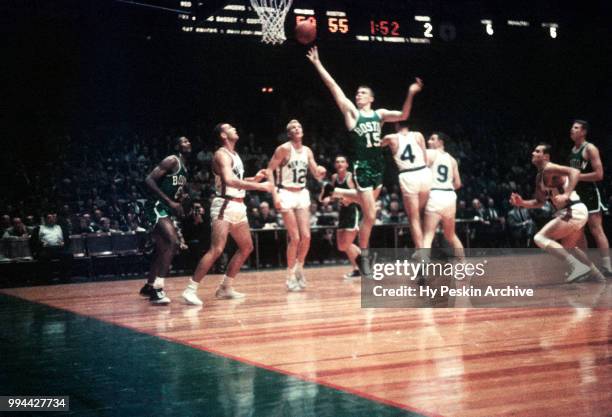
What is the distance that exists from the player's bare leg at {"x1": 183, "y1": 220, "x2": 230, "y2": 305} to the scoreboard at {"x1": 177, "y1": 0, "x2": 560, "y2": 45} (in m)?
9.03

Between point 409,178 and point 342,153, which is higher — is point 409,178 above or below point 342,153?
below

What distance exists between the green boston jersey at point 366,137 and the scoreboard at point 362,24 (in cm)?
832

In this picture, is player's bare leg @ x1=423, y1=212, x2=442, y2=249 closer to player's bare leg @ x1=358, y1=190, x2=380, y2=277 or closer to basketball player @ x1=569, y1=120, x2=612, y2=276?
player's bare leg @ x1=358, y1=190, x2=380, y2=277

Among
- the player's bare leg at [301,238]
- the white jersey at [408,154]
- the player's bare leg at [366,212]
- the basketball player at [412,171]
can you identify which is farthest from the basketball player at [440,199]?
the player's bare leg at [301,238]

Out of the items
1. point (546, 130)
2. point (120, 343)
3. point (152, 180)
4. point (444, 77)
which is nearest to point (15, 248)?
point (152, 180)

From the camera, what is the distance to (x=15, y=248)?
1074 cm

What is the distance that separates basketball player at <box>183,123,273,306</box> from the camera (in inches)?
247

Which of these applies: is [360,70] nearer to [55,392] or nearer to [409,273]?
[409,273]

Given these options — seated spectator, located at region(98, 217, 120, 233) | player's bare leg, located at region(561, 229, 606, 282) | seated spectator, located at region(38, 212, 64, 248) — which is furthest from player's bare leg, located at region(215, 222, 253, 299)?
seated spectator, located at region(98, 217, 120, 233)

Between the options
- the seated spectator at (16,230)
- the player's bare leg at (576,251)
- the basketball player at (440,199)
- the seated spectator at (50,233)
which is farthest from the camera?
the seated spectator at (16,230)

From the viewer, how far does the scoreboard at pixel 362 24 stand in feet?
52.4

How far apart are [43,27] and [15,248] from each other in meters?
6.34

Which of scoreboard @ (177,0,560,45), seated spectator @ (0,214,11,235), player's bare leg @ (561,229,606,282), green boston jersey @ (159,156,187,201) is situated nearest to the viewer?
green boston jersey @ (159,156,187,201)

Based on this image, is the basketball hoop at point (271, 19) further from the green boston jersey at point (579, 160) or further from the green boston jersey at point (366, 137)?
the green boston jersey at point (579, 160)
